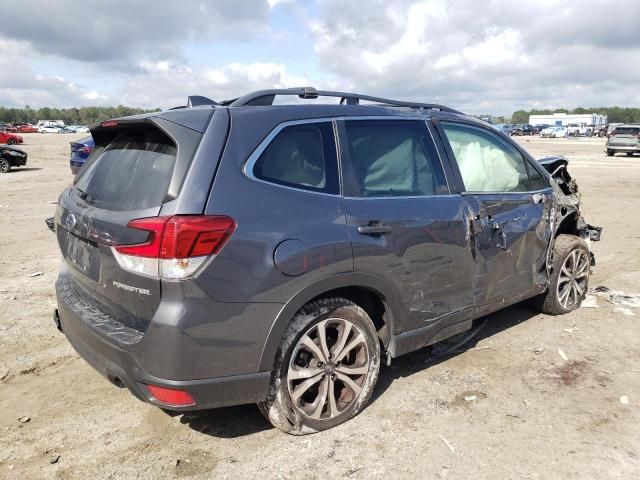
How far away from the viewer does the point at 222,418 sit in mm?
3424

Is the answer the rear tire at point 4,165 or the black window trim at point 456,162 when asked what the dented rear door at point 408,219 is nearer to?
the black window trim at point 456,162

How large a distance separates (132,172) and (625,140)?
3202 centimetres

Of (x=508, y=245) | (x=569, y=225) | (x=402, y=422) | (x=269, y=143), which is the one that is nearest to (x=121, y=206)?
(x=269, y=143)

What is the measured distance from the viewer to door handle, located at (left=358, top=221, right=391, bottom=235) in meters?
3.13

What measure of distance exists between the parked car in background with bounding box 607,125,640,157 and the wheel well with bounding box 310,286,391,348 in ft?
101

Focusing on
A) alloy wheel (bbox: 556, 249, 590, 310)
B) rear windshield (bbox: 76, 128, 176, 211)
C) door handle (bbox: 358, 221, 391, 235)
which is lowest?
alloy wheel (bbox: 556, 249, 590, 310)

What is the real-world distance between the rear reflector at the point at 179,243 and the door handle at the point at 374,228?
84 cm

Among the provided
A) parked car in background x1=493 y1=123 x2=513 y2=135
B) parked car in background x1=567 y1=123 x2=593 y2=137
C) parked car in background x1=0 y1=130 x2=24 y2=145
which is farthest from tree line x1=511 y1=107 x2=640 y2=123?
parked car in background x1=0 y1=130 x2=24 y2=145

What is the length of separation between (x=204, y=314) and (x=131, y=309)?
430 millimetres

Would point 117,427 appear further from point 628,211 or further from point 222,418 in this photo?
point 628,211

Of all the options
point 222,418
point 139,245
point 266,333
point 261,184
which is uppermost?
point 261,184

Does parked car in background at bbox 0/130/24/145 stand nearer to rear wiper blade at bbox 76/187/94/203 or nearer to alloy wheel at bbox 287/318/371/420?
rear wiper blade at bbox 76/187/94/203

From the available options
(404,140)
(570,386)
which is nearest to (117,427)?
(404,140)

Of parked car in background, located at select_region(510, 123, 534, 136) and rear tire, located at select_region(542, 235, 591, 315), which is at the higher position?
parked car in background, located at select_region(510, 123, 534, 136)
